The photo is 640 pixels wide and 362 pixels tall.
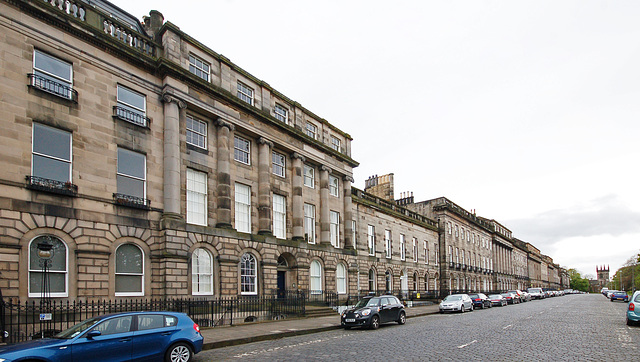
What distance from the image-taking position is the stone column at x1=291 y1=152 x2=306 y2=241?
28.8 meters

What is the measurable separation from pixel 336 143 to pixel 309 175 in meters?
5.21

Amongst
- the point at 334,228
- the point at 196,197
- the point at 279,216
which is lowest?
the point at 334,228

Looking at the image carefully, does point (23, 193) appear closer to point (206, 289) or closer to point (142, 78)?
point (142, 78)

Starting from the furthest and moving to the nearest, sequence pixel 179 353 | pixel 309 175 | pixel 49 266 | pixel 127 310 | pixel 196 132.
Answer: pixel 309 175 < pixel 196 132 < pixel 127 310 < pixel 49 266 < pixel 179 353

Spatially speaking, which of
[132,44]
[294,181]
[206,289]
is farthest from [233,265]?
[132,44]

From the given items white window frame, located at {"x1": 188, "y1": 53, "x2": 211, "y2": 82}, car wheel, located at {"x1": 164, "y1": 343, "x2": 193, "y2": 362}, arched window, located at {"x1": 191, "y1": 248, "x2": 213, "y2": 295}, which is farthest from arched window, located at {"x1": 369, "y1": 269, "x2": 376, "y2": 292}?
car wheel, located at {"x1": 164, "y1": 343, "x2": 193, "y2": 362}

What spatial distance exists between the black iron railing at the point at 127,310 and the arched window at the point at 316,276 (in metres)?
3.24

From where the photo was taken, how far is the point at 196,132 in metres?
23.2

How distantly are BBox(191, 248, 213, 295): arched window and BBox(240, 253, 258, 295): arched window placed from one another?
88.4 inches

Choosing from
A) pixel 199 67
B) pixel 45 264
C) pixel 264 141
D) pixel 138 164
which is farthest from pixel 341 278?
pixel 45 264

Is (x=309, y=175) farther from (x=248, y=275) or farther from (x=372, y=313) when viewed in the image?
(x=372, y=313)

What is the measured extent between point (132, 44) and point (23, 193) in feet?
28.5

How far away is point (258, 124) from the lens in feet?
87.7

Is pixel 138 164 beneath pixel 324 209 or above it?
above
